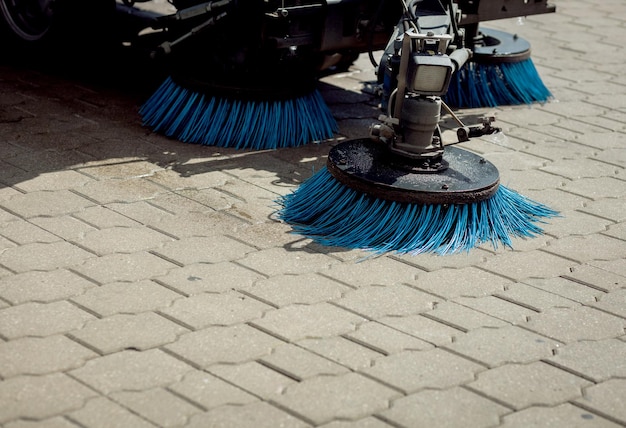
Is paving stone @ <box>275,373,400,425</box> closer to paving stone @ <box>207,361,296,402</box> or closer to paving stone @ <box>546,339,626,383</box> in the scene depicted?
paving stone @ <box>207,361,296,402</box>

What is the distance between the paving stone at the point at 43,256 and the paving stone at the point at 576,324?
1.74 meters

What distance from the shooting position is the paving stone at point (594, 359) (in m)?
3.14

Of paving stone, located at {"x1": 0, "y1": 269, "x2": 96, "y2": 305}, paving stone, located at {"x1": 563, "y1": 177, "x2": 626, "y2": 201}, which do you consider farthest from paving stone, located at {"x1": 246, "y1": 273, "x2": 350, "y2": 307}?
paving stone, located at {"x1": 563, "y1": 177, "x2": 626, "y2": 201}

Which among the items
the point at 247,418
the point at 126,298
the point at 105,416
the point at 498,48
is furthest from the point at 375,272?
the point at 498,48

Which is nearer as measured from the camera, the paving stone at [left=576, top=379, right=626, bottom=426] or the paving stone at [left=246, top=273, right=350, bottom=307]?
the paving stone at [left=576, top=379, right=626, bottom=426]

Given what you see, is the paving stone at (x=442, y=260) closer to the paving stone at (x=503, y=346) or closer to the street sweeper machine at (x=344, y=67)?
the street sweeper machine at (x=344, y=67)

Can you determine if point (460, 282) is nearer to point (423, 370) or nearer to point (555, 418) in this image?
point (423, 370)

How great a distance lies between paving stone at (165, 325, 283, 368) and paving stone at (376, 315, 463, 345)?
0.45m

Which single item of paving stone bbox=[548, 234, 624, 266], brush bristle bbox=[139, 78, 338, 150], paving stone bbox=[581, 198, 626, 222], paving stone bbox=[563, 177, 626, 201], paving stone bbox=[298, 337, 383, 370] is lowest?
paving stone bbox=[298, 337, 383, 370]

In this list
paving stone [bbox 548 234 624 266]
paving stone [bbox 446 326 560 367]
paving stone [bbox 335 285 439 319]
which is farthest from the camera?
paving stone [bbox 548 234 624 266]

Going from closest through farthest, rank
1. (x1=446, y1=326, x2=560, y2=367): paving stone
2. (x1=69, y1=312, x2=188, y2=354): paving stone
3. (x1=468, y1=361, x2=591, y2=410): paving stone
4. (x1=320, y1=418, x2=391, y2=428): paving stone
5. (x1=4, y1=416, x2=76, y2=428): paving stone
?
1. (x1=4, y1=416, x2=76, y2=428): paving stone
2. (x1=320, y1=418, x2=391, y2=428): paving stone
3. (x1=468, y1=361, x2=591, y2=410): paving stone
4. (x1=69, y1=312, x2=188, y2=354): paving stone
5. (x1=446, y1=326, x2=560, y2=367): paving stone

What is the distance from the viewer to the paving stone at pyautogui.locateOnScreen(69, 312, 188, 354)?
307 centimetres

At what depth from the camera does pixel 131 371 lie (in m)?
2.93

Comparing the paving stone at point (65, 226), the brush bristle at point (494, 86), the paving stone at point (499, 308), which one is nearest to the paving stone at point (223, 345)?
the paving stone at point (499, 308)
